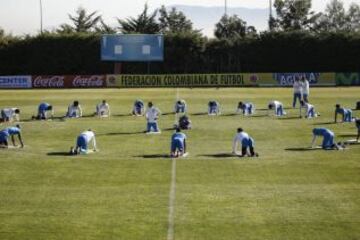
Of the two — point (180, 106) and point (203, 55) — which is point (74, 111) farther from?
point (203, 55)

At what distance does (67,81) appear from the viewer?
265ft

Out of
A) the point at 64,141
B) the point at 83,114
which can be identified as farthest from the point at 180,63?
the point at 64,141

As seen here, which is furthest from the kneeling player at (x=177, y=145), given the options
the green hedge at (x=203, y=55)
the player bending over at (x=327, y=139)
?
the green hedge at (x=203, y=55)

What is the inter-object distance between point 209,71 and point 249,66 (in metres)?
5.27

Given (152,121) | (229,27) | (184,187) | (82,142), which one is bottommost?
(184,187)

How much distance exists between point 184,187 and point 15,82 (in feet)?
200

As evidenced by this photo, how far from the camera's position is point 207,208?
21219 mm

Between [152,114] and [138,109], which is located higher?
[152,114]

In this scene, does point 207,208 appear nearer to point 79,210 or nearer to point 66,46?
point 79,210

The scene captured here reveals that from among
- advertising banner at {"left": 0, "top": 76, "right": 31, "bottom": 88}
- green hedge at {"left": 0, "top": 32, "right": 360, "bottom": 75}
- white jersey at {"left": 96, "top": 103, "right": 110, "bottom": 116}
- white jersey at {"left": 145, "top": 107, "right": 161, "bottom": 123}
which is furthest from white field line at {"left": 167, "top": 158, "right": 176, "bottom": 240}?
green hedge at {"left": 0, "top": 32, "right": 360, "bottom": 75}

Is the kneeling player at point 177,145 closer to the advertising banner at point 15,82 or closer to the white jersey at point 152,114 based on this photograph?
the white jersey at point 152,114

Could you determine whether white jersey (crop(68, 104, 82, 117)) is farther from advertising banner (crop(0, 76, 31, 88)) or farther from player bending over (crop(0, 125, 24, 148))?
advertising banner (crop(0, 76, 31, 88))

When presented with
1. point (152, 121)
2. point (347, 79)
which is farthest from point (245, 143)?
point (347, 79)

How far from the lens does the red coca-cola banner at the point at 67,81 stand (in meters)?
80.4
